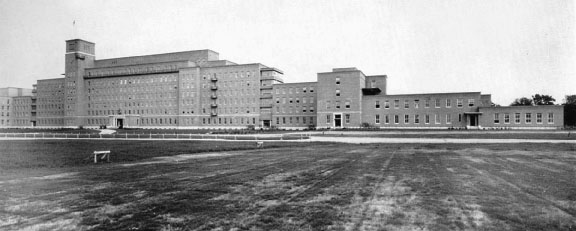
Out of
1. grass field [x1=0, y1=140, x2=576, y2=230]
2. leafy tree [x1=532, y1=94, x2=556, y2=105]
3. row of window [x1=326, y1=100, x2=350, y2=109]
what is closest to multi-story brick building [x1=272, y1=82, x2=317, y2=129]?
row of window [x1=326, y1=100, x2=350, y2=109]

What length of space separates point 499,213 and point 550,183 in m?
5.06

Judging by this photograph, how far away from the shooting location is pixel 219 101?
99.9 meters

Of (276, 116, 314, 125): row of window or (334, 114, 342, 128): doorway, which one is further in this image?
(276, 116, 314, 125): row of window

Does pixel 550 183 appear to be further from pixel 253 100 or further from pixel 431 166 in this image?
pixel 253 100

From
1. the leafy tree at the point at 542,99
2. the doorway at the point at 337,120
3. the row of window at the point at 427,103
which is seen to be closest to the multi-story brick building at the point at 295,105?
the doorway at the point at 337,120

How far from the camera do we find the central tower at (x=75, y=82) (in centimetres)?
11575

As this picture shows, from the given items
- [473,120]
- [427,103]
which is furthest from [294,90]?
[473,120]

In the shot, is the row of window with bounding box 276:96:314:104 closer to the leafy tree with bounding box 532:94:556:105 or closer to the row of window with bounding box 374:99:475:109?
the row of window with bounding box 374:99:475:109

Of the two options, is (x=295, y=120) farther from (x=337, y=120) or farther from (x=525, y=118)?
(x=525, y=118)

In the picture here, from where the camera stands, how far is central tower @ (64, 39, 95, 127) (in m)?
116

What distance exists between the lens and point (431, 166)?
52.2ft

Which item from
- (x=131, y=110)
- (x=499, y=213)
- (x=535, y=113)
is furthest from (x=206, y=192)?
(x=131, y=110)

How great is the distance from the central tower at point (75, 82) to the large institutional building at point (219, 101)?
302 millimetres

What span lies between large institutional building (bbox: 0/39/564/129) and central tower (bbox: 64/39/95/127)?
0.99 ft
